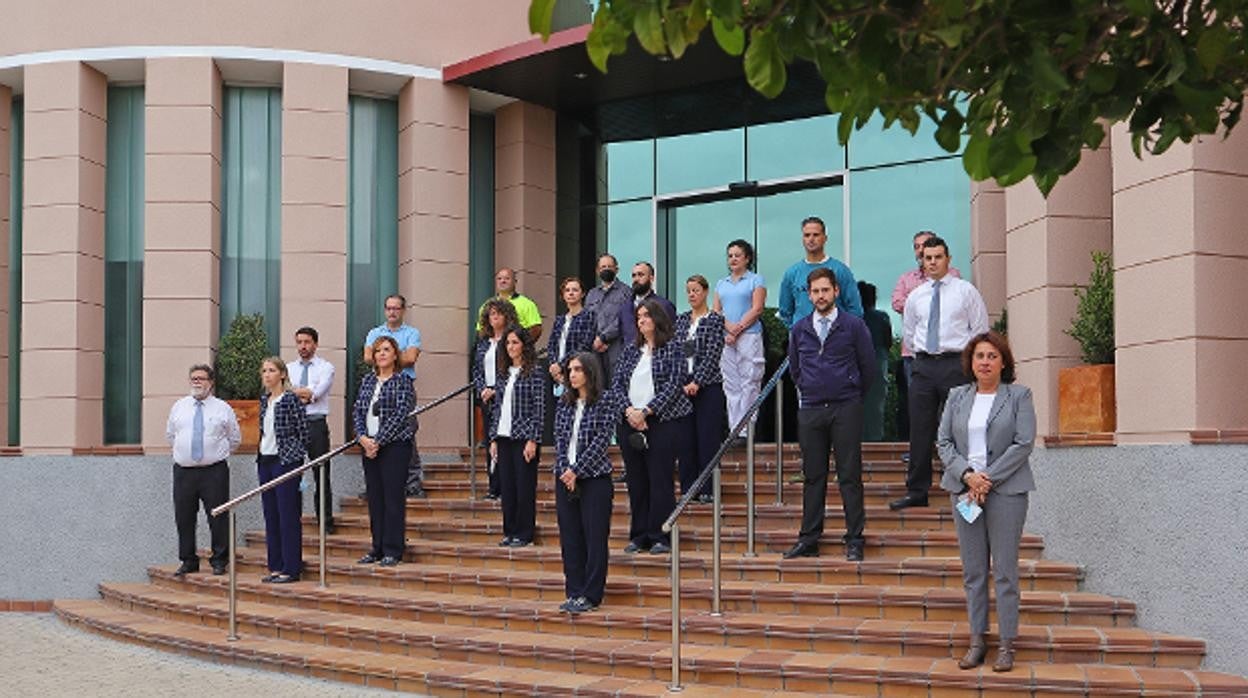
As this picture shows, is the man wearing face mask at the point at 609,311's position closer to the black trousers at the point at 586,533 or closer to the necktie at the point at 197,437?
the black trousers at the point at 586,533

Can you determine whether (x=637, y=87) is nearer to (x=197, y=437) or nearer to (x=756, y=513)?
(x=197, y=437)

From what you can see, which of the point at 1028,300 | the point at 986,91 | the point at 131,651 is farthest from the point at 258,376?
the point at 986,91

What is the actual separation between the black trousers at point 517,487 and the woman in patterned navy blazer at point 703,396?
3.65ft

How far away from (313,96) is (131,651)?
18.5 feet

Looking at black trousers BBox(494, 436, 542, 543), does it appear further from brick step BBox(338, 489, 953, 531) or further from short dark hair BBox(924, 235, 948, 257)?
short dark hair BBox(924, 235, 948, 257)

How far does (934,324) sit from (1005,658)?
2.59 meters

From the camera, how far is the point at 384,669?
30.0 feet

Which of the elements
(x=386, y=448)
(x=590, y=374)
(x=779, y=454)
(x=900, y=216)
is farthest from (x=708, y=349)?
(x=900, y=216)

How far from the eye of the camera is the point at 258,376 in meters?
13.7

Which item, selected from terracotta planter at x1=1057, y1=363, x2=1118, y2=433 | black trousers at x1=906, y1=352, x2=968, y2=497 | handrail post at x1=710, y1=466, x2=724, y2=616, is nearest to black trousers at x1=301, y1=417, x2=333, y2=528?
handrail post at x1=710, y1=466, x2=724, y2=616

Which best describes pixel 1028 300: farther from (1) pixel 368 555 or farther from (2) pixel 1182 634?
(1) pixel 368 555

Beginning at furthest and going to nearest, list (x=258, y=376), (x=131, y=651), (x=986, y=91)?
(x=258, y=376) < (x=131, y=651) < (x=986, y=91)

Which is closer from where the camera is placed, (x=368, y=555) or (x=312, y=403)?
(x=368, y=555)

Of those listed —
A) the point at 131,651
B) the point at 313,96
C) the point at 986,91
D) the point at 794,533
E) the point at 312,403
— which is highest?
the point at 313,96
